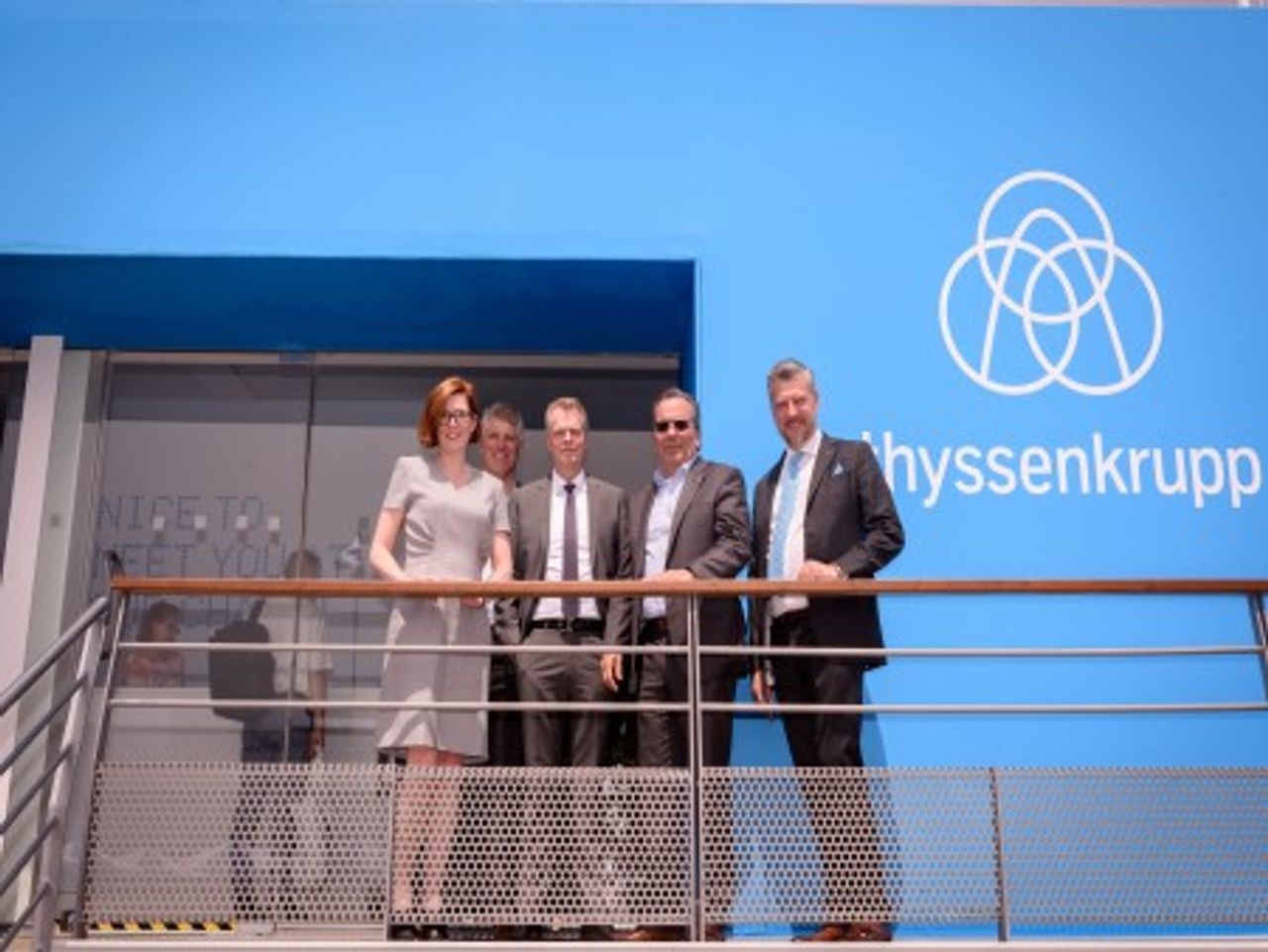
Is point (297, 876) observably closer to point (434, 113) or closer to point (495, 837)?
point (495, 837)

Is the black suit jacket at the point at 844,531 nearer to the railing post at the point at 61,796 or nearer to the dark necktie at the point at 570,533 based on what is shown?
the dark necktie at the point at 570,533

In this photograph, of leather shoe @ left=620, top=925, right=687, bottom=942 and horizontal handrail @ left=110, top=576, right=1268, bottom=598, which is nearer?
leather shoe @ left=620, top=925, right=687, bottom=942

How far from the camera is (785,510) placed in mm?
4051

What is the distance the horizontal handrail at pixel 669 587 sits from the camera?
137 inches

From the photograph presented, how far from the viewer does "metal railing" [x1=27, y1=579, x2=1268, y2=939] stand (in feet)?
11.0

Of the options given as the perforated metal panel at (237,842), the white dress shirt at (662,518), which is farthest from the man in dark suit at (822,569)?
the perforated metal panel at (237,842)

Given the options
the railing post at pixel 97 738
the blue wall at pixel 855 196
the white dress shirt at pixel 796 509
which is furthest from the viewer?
the blue wall at pixel 855 196

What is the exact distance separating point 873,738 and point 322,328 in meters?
2.99

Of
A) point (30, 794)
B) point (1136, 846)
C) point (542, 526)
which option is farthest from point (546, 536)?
point (1136, 846)

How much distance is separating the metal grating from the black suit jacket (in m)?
0.48

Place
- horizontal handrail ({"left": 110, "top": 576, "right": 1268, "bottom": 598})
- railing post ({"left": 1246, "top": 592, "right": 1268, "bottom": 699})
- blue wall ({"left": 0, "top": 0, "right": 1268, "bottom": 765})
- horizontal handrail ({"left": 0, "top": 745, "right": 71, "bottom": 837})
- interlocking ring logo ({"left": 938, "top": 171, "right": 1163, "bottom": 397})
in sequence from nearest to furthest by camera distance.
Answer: horizontal handrail ({"left": 0, "top": 745, "right": 71, "bottom": 837}) → horizontal handrail ({"left": 110, "top": 576, "right": 1268, "bottom": 598}) → railing post ({"left": 1246, "top": 592, "right": 1268, "bottom": 699}) → blue wall ({"left": 0, "top": 0, "right": 1268, "bottom": 765}) → interlocking ring logo ({"left": 938, "top": 171, "right": 1163, "bottom": 397})

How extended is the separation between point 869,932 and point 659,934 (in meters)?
0.53

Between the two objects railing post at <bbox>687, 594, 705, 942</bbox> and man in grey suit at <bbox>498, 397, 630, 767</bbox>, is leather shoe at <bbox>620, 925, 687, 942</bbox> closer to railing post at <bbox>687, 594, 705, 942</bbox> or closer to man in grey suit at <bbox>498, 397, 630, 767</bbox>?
railing post at <bbox>687, 594, 705, 942</bbox>

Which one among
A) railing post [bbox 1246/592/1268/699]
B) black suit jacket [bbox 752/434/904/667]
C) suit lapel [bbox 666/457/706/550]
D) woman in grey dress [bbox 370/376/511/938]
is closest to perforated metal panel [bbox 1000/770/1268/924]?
railing post [bbox 1246/592/1268/699]
